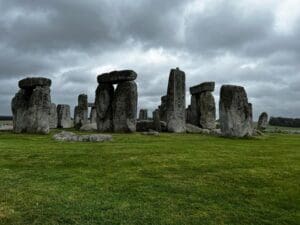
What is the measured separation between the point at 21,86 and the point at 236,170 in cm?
1574

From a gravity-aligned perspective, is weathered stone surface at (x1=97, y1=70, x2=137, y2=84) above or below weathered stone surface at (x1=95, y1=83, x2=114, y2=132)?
above

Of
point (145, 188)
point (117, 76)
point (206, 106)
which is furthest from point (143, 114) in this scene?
point (145, 188)

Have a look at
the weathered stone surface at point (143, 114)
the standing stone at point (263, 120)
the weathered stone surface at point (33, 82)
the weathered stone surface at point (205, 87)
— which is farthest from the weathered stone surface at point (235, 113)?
the weathered stone surface at point (143, 114)

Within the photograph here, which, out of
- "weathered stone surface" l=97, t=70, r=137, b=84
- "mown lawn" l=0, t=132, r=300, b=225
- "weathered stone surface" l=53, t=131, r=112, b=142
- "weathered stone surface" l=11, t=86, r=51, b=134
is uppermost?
"weathered stone surface" l=97, t=70, r=137, b=84

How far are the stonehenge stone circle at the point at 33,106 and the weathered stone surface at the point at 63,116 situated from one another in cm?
1252

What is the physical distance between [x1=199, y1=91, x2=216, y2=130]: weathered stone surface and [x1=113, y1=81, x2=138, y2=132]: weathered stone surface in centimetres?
841

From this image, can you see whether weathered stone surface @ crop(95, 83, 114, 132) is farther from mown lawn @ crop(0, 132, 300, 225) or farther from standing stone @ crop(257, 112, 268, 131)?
standing stone @ crop(257, 112, 268, 131)

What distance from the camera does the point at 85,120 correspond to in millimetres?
34250

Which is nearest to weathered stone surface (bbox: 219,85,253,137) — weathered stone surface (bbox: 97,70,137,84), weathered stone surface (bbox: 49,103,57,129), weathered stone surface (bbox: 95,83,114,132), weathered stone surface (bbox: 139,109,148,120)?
weathered stone surface (bbox: 97,70,137,84)

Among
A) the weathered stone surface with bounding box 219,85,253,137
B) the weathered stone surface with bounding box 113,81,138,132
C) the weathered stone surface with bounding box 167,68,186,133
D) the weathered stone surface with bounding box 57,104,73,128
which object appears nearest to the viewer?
the weathered stone surface with bounding box 219,85,253,137

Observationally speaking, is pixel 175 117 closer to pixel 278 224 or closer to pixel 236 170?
pixel 236 170

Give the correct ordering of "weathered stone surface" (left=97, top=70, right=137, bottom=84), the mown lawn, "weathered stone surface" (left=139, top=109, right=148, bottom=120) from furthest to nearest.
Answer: "weathered stone surface" (left=139, top=109, right=148, bottom=120)
"weathered stone surface" (left=97, top=70, right=137, bottom=84)
the mown lawn

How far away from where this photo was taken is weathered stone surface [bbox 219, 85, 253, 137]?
20750mm

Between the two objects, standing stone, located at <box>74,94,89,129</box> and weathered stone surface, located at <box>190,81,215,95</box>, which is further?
standing stone, located at <box>74,94,89,129</box>
